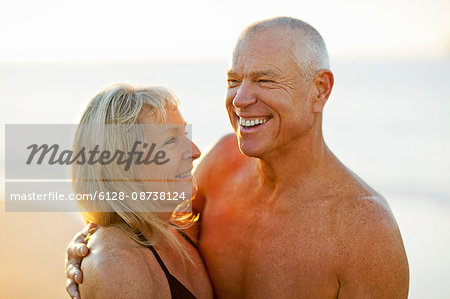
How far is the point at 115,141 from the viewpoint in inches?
127

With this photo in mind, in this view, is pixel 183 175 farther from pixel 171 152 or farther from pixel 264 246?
pixel 264 246

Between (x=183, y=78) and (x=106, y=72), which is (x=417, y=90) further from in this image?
(x=106, y=72)

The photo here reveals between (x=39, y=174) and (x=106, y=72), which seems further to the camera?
(x=106, y=72)

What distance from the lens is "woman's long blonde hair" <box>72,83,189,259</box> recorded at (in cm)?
322

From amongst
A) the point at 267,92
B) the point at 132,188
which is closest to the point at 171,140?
the point at 132,188

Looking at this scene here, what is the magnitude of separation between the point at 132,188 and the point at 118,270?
51cm

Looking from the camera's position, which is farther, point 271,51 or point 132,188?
point 271,51

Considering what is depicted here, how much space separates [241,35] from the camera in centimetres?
365

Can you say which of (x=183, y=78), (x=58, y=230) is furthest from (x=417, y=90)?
(x=58, y=230)

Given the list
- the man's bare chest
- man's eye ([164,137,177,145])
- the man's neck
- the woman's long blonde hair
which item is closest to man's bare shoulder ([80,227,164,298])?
the woman's long blonde hair

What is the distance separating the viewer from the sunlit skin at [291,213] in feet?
11.3

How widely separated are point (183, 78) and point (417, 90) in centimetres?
683

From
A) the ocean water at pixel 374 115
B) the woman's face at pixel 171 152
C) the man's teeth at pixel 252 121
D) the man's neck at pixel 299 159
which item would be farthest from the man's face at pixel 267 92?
the ocean water at pixel 374 115

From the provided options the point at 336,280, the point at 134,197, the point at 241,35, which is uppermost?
the point at 241,35
